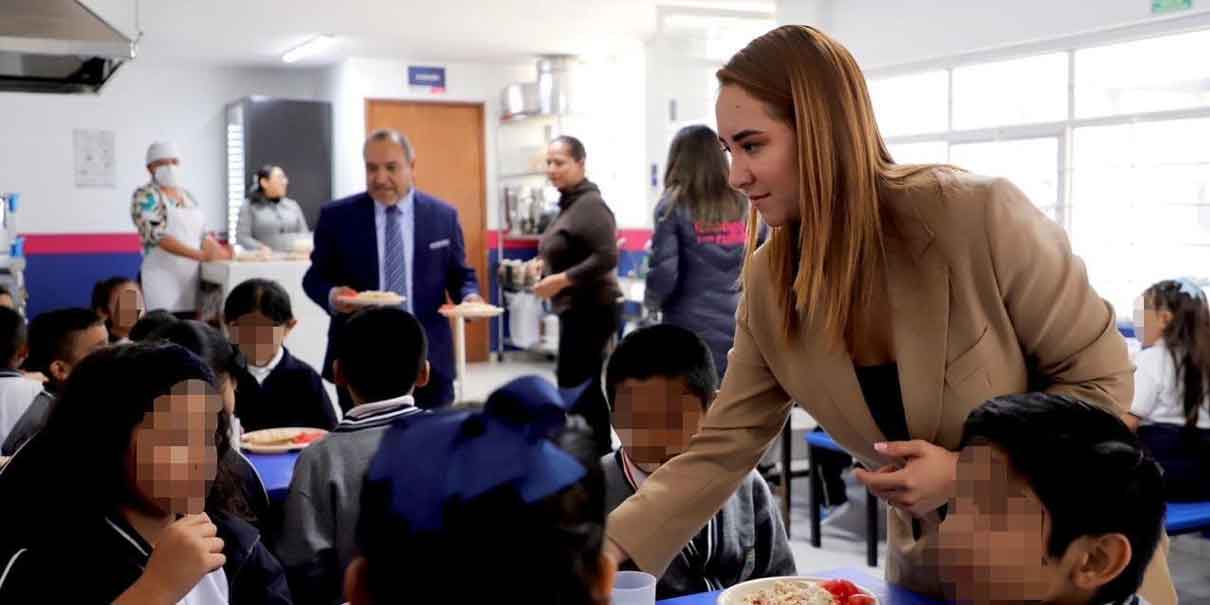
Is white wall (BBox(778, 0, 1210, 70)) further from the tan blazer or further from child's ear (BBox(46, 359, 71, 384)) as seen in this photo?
child's ear (BBox(46, 359, 71, 384))

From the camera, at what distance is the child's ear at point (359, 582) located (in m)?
0.69

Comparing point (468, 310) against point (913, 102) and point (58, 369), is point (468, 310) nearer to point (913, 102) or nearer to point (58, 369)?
point (58, 369)

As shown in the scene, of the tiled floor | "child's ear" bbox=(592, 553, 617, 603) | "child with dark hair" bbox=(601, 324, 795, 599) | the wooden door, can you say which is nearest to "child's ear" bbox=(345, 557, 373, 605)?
"child's ear" bbox=(592, 553, 617, 603)

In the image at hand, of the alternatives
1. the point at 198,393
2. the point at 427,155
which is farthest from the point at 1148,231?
the point at 427,155

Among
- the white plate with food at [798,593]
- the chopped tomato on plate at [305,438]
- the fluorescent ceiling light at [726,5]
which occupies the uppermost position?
the fluorescent ceiling light at [726,5]

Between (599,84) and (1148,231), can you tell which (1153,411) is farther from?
(599,84)

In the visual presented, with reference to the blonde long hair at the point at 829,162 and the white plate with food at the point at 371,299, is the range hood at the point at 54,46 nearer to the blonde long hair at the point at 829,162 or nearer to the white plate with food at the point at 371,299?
the white plate with food at the point at 371,299

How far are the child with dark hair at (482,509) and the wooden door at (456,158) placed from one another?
983cm

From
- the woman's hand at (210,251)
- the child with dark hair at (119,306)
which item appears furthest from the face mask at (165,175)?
the child with dark hair at (119,306)

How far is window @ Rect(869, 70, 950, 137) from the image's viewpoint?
6.25 metres

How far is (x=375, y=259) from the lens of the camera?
154 inches

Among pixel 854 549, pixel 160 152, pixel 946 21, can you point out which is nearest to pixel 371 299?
pixel 854 549

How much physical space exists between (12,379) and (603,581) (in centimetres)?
302

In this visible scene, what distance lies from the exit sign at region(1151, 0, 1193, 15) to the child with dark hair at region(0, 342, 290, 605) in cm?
469
